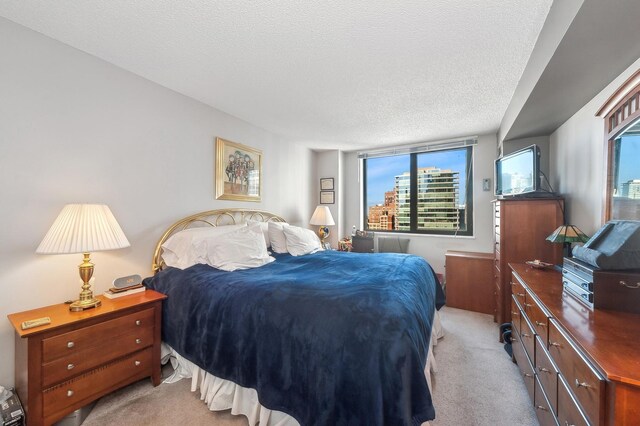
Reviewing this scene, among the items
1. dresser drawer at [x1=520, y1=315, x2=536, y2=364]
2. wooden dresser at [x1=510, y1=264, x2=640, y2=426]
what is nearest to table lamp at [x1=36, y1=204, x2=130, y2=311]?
wooden dresser at [x1=510, y1=264, x2=640, y2=426]

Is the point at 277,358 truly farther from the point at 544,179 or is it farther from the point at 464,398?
the point at 544,179

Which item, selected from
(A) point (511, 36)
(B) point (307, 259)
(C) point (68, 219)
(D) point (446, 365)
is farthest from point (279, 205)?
(A) point (511, 36)

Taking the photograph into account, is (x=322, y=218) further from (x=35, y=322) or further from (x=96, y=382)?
(x=35, y=322)

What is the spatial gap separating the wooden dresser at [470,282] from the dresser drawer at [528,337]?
1610 millimetres

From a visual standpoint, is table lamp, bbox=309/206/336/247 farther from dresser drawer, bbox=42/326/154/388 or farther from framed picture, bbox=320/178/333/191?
dresser drawer, bbox=42/326/154/388

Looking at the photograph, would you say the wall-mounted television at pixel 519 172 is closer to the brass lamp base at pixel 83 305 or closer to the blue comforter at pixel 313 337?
the blue comforter at pixel 313 337

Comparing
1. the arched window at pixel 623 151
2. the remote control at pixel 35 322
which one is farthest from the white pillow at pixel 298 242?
the arched window at pixel 623 151

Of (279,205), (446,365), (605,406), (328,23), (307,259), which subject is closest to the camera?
(605,406)

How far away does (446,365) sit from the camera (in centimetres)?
224

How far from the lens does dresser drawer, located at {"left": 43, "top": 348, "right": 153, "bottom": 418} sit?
147 centimetres

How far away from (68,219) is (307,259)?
1.93 metres

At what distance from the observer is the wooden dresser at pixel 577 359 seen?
772 millimetres

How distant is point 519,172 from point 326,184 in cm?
304

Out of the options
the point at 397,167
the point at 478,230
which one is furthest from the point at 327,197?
the point at 478,230
